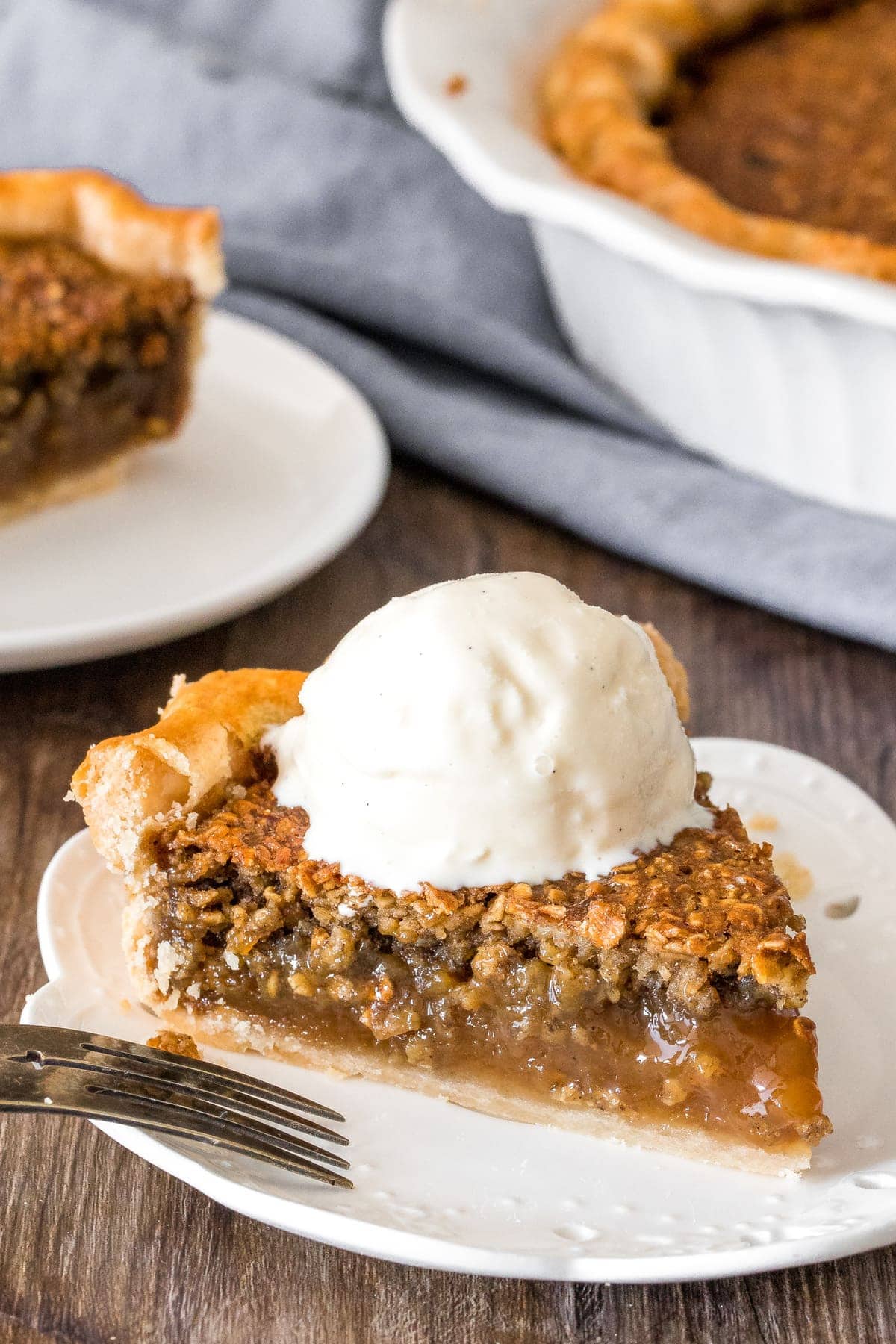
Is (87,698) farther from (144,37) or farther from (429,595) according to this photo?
(144,37)

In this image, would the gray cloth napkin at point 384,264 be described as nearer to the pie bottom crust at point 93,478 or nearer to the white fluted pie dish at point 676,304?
the white fluted pie dish at point 676,304

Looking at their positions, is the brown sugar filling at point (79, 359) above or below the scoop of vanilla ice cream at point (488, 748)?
below

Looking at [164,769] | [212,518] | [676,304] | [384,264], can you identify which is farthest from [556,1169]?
[384,264]

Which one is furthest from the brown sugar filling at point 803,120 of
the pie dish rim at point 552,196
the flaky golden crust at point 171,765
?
Result: the flaky golden crust at point 171,765

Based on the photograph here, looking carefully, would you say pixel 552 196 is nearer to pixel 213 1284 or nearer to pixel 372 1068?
pixel 372 1068

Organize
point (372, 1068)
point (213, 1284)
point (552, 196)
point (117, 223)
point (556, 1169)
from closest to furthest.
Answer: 1. point (213, 1284)
2. point (556, 1169)
3. point (372, 1068)
4. point (552, 196)
5. point (117, 223)

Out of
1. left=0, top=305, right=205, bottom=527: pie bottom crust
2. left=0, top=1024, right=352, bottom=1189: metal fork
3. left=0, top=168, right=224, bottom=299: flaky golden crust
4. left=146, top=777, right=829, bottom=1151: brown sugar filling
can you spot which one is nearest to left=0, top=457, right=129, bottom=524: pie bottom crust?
left=0, top=305, right=205, bottom=527: pie bottom crust

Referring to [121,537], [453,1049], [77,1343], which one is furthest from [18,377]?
[77,1343]
